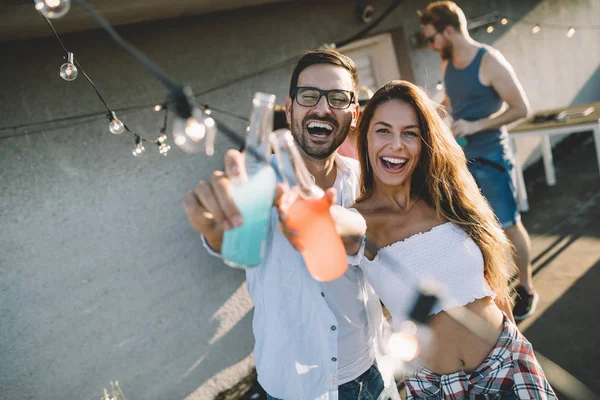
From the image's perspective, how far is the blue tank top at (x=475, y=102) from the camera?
128 inches

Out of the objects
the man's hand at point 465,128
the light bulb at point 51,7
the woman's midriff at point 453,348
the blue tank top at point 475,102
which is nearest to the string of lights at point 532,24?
the blue tank top at point 475,102

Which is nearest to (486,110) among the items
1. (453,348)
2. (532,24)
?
(453,348)

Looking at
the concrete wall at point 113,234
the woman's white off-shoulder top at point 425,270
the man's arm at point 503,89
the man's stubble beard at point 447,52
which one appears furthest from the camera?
the man's stubble beard at point 447,52

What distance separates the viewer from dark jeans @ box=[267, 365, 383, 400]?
182 centimetres

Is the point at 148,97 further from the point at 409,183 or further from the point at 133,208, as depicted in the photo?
the point at 409,183

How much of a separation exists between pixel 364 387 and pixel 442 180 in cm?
99

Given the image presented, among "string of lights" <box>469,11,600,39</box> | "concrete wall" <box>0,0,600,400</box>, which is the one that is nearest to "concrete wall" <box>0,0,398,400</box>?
"concrete wall" <box>0,0,600,400</box>

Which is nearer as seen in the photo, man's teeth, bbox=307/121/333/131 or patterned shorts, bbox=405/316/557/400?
patterned shorts, bbox=405/316/557/400

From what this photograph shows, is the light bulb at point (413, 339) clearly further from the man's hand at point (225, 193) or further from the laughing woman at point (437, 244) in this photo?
the man's hand at point (225, 193)

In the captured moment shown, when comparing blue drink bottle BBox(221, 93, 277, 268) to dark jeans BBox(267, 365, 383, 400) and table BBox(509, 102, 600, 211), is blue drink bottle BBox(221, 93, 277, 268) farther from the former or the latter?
table BBox(509, 102, 600, 211)

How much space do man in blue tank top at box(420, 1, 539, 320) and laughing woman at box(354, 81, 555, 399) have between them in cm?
131

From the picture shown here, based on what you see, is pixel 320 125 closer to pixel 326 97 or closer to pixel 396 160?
pixel 326 97

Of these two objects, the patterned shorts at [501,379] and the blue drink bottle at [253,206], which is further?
the patterned shorts at [501,379]

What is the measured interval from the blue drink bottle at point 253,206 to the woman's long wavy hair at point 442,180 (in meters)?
1.16
